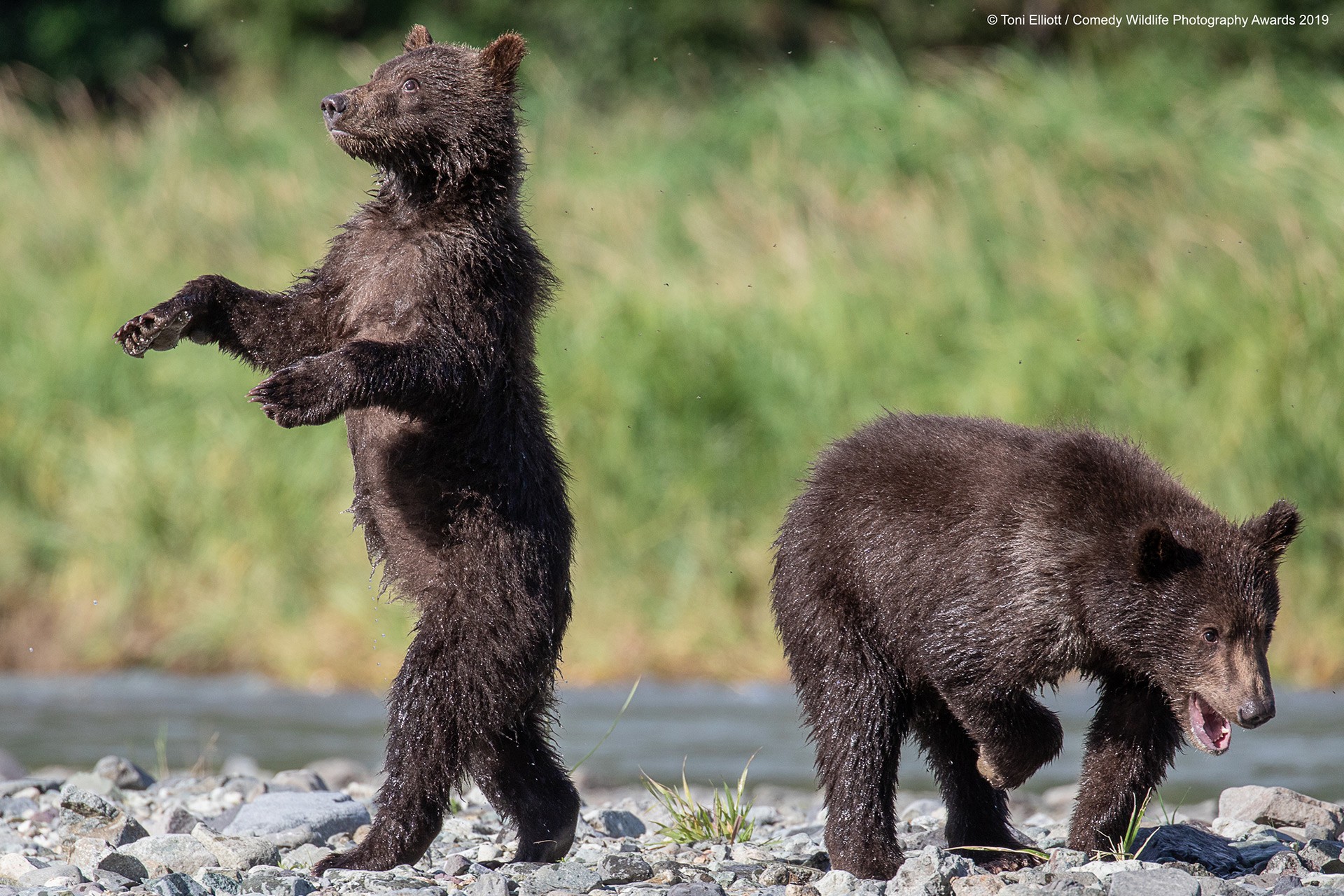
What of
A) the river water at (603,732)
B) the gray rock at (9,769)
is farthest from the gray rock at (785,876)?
the gray rock at (9,769)

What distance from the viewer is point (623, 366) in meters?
11.6

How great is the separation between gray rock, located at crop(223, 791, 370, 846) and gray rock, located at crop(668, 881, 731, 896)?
1.79 metres

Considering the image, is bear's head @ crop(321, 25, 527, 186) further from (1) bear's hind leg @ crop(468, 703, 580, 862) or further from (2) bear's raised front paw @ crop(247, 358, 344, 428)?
(1) bear's hind leg @ crop(468, 703, 580, 862)

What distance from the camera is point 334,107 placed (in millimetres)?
5262

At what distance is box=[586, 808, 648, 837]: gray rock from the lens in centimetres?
616

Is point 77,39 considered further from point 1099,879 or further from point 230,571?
point 1099,879

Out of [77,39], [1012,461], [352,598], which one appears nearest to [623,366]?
[352,598]

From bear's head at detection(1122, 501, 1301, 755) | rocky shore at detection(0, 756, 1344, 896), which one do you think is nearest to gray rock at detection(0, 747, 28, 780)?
rocky shore at detection(0, 756, 1344, 896)

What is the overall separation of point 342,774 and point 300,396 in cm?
358

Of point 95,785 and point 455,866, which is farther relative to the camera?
point 95,785

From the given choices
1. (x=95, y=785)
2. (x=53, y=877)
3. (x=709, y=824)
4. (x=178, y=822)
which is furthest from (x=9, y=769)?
(x=709, y=824)

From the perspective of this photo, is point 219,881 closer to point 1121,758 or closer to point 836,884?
point 836,884

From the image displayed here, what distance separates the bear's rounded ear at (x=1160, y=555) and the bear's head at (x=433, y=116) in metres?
2.34

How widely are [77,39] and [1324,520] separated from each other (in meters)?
20.3
